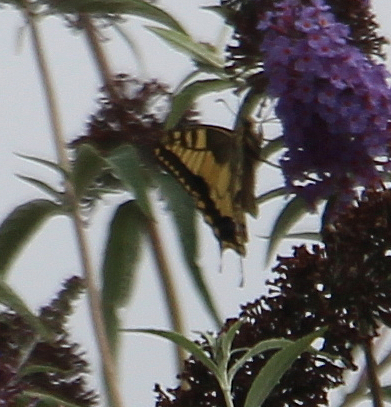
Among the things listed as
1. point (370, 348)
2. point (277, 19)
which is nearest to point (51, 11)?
point (277, 19)

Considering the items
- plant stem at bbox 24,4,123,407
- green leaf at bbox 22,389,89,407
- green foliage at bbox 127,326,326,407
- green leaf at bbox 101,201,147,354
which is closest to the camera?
green foliage at bbox 127,326,326,407

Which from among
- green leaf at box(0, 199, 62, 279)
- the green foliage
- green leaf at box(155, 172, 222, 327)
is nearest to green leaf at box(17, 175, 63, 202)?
green leaf at box(0, 199, 62, 279)

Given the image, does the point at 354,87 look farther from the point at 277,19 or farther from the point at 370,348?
the point at 370,348

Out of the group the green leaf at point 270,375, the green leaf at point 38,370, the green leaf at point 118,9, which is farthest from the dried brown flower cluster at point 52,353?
the green leaf at point 118,9

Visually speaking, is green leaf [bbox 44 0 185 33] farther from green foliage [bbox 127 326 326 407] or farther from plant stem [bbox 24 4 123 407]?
green foliage [bbox 127 326 326 407]

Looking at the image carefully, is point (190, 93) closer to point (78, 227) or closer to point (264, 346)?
point (78, 227)

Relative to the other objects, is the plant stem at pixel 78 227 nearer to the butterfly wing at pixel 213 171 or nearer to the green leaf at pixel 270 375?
the butterfly wing at pixel 213 171
